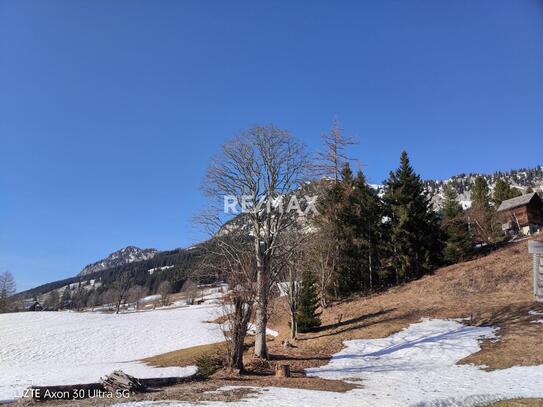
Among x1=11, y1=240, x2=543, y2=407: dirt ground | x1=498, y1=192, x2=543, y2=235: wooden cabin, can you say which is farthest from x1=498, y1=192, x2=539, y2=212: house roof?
x1=11, y1=240, x2=543, y2=407: dirt ground

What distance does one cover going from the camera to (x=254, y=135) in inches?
820

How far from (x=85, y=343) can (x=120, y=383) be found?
26589 mm

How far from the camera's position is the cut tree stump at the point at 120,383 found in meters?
12.4

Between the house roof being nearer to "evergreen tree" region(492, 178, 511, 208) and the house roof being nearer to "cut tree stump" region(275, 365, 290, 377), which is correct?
"evergreen tree" region(492, 178, 511, 208)

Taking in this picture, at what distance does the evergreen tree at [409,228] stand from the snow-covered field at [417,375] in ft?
47.2

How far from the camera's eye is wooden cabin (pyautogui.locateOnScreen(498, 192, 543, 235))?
2101 inches

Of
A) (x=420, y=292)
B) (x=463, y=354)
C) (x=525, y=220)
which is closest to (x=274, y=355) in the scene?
(x=463, y=354)

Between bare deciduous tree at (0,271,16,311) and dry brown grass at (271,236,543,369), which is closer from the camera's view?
dry brown grass at (271,236,543,369)

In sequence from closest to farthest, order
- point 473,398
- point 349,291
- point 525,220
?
1. point 473,398
2. point 349,291
3. point 525,220

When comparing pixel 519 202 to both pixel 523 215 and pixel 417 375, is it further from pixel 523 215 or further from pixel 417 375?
pixel 417 375

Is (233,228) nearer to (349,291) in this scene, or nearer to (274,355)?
(274,355)

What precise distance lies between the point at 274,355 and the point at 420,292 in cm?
1569

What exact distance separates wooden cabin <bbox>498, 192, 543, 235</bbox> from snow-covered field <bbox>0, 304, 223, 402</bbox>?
145 feet

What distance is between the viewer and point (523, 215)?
54.0 meters
